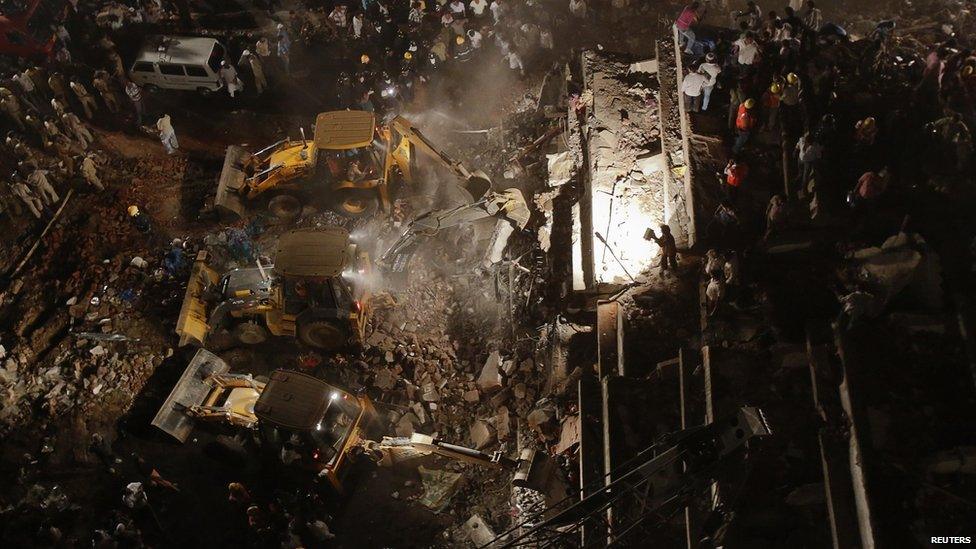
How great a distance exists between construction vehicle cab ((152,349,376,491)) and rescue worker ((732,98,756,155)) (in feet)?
25.8

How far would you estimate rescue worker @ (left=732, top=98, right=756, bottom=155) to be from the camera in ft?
34.4

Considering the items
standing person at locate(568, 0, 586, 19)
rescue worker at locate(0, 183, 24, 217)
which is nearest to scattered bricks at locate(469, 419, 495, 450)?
standing person at locate(568, 0, 586, 19)

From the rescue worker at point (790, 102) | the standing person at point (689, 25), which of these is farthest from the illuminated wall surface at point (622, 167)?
the rescue worker at point (790, 102)

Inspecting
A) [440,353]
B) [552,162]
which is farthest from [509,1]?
[440,353]

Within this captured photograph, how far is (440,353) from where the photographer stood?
468 inches

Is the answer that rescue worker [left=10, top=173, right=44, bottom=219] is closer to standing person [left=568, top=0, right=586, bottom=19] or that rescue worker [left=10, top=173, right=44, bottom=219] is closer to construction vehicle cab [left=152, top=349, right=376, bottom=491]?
construction vehicle cab [left=152, top=349, right=376, bottom=491]

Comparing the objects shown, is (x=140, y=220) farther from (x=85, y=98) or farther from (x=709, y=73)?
(x=709, y=73)

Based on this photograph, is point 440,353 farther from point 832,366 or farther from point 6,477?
point 6,477

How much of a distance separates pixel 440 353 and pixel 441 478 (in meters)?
2.47

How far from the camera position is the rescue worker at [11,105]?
1519 cm

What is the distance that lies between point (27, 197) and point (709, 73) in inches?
580

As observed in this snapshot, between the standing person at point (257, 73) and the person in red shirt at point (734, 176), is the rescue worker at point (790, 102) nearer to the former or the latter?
the person in red shirt at point (734, 176)

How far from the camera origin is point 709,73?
37.3 ft

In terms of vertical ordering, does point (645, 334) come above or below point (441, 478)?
above
